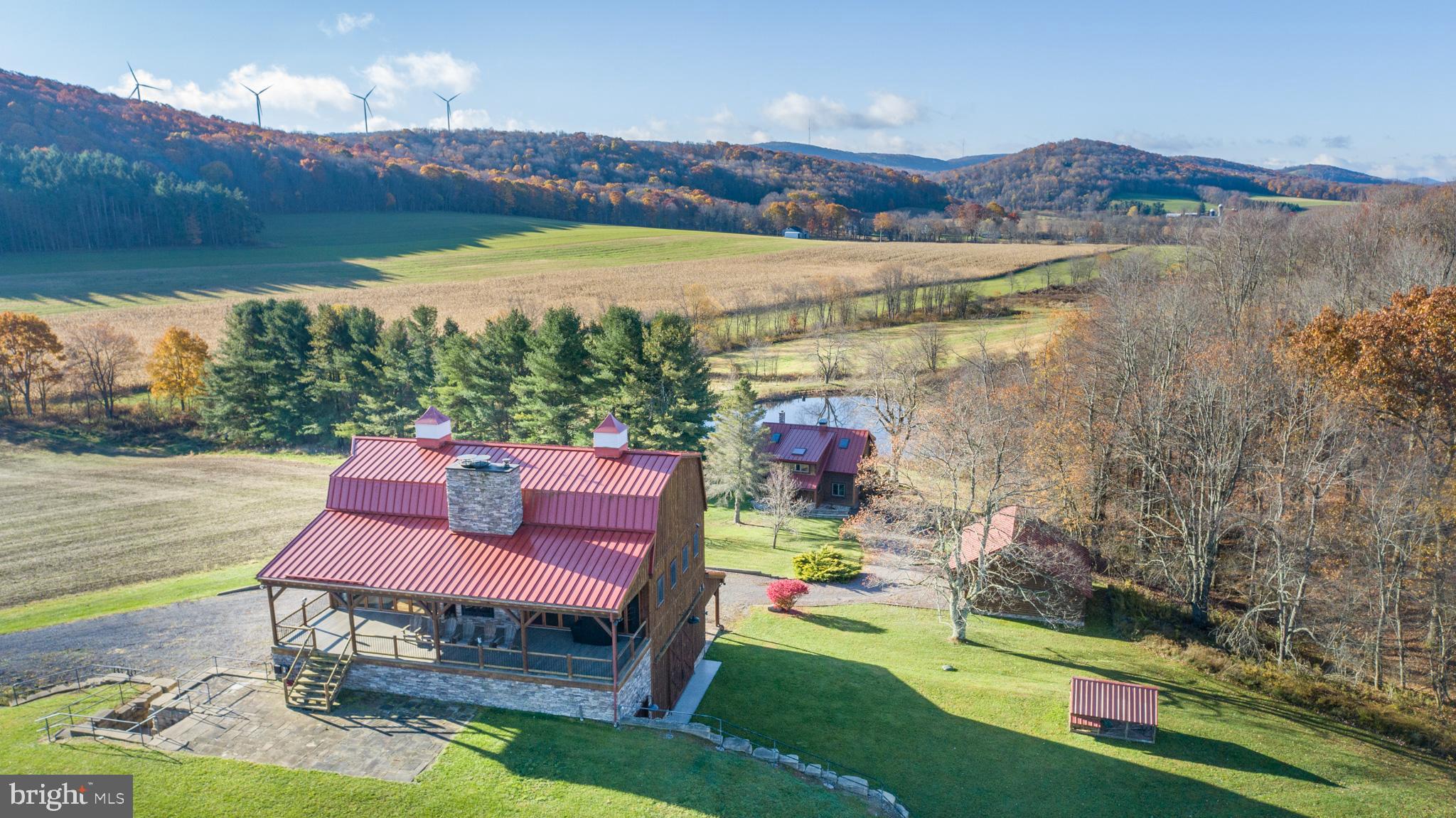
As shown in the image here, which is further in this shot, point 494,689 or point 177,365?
point 177,365

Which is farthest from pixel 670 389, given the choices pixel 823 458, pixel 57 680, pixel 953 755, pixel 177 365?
pixel 177 365

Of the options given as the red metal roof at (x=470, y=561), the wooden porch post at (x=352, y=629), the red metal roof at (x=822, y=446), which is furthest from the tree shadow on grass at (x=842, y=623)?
the red metal roof at (x=822, y=446)

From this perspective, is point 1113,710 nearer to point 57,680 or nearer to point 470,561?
point 470,561

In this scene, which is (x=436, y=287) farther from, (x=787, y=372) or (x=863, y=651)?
(x=863, y=651)

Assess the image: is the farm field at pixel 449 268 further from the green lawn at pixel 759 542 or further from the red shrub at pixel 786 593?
the red shrub at pixel 786 593

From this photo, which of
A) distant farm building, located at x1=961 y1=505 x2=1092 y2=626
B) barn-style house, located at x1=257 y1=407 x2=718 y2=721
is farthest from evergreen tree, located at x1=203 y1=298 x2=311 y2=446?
distant farm building, located at x1=961 y1=505 x2=1092 y2=626

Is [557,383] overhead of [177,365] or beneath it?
overhead
